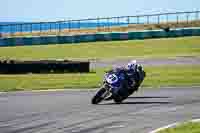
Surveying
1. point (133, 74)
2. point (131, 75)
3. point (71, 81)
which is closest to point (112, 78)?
point (131, 75)

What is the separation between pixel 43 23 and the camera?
8712cm

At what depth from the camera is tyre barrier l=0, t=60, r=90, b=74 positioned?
37688 millimetres

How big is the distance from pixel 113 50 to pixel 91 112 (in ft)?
150

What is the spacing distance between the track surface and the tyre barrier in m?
13.5

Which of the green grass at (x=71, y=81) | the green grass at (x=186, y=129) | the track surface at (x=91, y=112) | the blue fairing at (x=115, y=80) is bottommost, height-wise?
the green grass at (x=71, y=81)

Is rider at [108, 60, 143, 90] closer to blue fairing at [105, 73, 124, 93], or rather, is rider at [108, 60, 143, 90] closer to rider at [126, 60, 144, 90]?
rider at [126, 60, 144, 90]

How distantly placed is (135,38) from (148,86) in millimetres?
44893

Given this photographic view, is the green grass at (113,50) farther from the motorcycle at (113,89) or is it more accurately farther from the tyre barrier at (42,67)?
the motorcycle at (113,89)

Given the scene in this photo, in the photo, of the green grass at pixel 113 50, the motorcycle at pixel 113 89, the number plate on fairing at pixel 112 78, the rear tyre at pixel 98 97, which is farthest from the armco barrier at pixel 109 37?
the rear tyre at pixel 98 97

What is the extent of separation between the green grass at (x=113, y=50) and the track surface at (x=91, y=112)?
34.0 m

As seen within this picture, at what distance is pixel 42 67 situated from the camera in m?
37.9

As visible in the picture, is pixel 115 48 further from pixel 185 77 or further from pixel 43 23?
pixel 185 77

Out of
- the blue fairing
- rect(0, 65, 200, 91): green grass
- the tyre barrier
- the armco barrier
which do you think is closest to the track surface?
the blue fairing

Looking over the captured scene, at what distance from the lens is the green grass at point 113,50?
58719 mm
